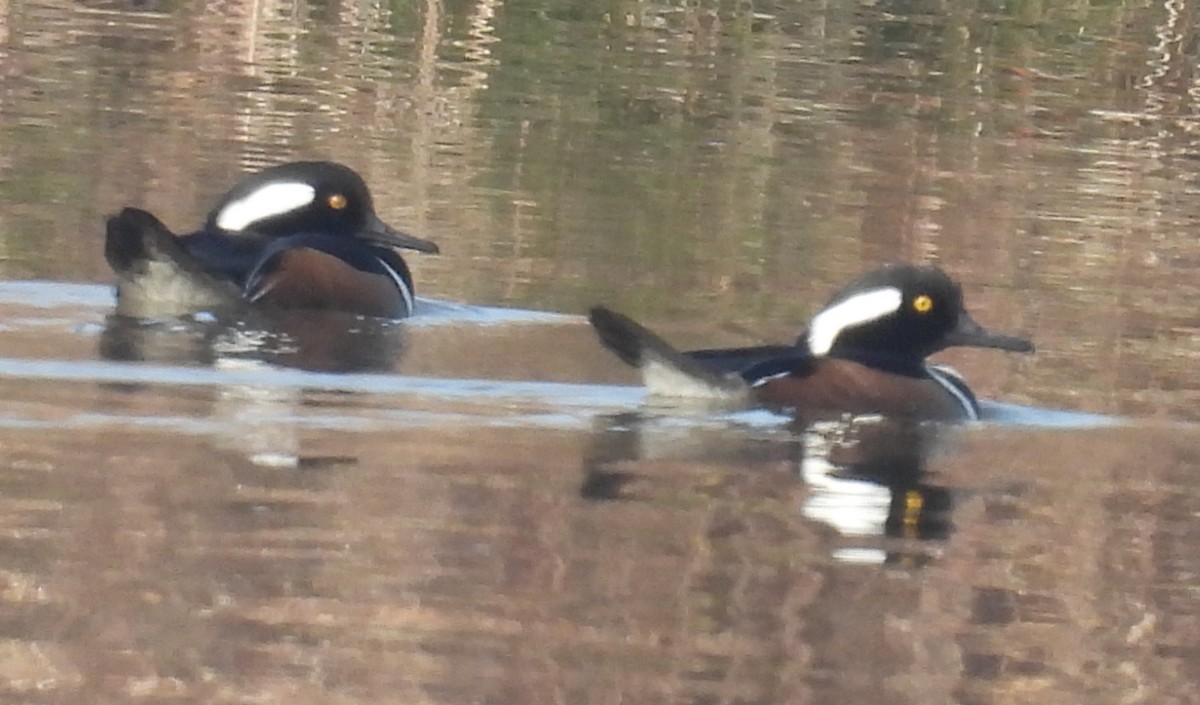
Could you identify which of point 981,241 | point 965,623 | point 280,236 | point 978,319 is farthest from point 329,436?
point 981,241

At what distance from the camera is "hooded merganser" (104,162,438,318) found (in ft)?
33.8

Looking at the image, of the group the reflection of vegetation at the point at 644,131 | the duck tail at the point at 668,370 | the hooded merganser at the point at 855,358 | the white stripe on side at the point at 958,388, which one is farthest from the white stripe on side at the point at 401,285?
the white stripe on side at the point at 958,388

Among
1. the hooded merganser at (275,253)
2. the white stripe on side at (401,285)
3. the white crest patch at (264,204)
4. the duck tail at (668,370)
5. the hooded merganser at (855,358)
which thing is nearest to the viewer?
the duck tail at (668,370)

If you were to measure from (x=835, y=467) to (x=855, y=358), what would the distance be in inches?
42.7

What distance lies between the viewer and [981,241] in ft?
46.0

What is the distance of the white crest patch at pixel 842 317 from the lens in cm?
988

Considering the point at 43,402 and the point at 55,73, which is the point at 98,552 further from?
the point at 55,73

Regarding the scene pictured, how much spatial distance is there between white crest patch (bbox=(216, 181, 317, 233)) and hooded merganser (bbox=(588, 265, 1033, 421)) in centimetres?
244

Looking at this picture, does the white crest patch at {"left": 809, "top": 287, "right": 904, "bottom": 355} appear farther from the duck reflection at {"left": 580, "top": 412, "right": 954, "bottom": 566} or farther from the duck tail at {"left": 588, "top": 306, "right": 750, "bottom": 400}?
the duck tail at {"left": 588, "top": 306, "right": 750, "bottom": 400}

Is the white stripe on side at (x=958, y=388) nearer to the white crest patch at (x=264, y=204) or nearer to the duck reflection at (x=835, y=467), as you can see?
the duck reflection at (x=835, y=467)

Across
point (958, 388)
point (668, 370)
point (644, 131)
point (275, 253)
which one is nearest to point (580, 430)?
point (668, 370)

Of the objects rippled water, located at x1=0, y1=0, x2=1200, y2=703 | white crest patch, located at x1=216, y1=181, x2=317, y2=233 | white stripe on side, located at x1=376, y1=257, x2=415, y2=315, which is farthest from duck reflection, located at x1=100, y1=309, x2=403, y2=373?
white crest patch, located at x1=216, y1=181, x2=317, y2=233

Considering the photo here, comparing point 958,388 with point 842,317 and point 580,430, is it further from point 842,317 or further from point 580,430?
point 580,430

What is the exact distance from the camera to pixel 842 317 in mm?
9898
